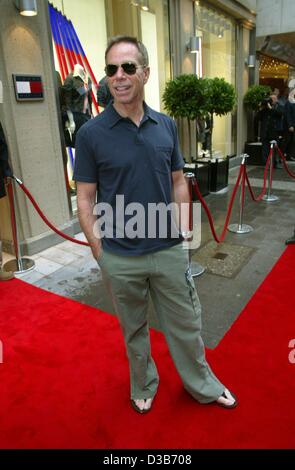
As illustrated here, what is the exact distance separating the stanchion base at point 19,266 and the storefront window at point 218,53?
628cm

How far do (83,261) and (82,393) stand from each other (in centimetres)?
229

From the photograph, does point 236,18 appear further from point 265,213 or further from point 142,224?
point 142,224

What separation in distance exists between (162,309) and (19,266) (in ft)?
9.49

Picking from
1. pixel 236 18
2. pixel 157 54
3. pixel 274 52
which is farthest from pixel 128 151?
pixel 274 52

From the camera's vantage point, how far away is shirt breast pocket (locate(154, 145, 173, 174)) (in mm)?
1811

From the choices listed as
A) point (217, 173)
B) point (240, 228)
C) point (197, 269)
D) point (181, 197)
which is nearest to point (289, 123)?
point (217, 173)

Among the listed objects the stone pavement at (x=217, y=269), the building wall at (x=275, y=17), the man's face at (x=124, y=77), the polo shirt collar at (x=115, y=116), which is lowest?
the stone pavement at (x=217, y=269)

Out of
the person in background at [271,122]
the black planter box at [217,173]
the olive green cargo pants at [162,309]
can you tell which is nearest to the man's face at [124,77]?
the olive green cargo pants at [162,309]

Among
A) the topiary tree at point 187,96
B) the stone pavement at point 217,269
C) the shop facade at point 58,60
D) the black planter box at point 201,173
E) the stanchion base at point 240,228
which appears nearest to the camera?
the stone pavement at point 217,269

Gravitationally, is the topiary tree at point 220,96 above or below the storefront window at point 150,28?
below

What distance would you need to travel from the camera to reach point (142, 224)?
1859mm

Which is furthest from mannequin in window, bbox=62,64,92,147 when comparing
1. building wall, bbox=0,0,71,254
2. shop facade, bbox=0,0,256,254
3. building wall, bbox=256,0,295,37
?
building wall, bbox=256,0,295,37

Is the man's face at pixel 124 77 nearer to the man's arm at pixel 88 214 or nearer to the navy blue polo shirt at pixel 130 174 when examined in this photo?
the navy blue polo shirt at pixel 130 174

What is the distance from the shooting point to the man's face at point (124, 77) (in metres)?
1.71
